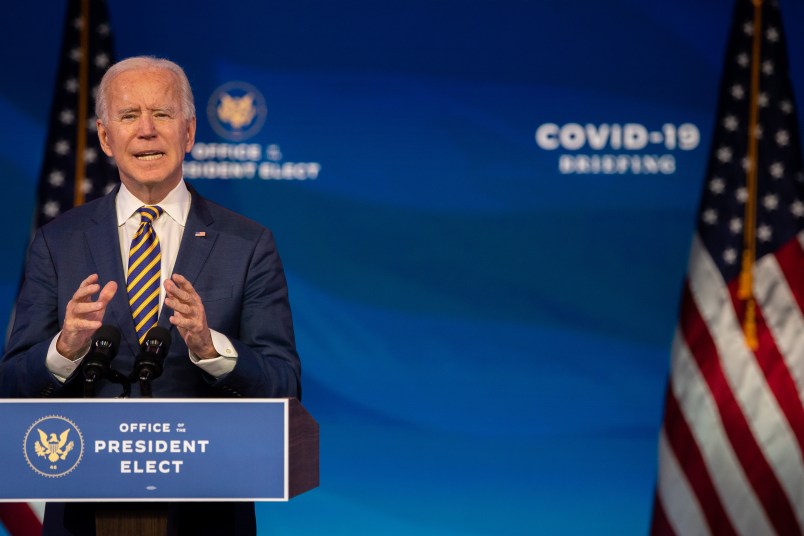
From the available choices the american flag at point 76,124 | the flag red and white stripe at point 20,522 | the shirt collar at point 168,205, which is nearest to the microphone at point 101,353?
the shirt collar at point 168,205

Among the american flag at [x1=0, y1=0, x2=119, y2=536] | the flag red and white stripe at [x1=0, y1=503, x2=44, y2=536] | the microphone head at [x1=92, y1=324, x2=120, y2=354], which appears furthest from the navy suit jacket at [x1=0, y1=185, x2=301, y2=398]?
the flag red and white stripe at [x1=0, y1=503, x2=44, y2=536]

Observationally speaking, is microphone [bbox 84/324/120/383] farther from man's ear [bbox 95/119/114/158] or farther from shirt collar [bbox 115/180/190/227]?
man's ear [bbox 95/119/114/158]

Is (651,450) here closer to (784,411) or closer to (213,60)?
(784,411)

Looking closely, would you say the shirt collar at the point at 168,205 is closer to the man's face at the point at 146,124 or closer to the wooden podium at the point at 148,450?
the man's face at the point at 146,124

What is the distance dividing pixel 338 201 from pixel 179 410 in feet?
9.32

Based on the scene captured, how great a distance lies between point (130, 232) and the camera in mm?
2256

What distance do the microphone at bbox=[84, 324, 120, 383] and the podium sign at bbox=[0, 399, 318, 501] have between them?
7cm

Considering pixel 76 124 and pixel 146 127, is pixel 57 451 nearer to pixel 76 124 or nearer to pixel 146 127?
pixel 146 127

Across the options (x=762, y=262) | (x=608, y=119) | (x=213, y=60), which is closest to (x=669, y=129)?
(x=608, y=119)

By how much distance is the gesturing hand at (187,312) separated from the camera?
6.04 feet

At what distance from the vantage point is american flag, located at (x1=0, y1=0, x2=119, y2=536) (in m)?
4.60

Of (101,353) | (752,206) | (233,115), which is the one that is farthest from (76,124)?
(101,353)

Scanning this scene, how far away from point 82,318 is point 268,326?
0.45 m

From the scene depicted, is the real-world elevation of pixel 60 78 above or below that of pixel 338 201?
above
